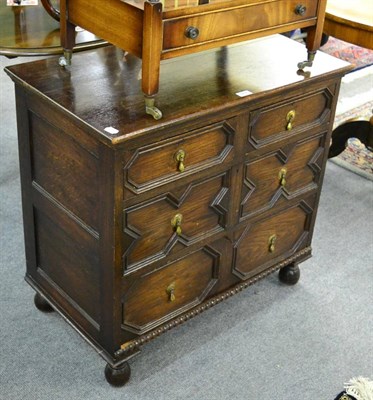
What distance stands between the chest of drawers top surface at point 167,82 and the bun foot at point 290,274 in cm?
68

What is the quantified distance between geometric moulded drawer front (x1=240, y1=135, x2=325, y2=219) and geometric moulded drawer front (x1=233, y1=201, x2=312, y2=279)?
63 mm

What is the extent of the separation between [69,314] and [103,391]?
237mm

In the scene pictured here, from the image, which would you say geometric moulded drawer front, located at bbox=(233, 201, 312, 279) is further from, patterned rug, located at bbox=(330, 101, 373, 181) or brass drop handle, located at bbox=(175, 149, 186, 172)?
patterned rug, located at bbox=(330, 101, 373, 181)

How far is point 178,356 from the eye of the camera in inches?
83.3

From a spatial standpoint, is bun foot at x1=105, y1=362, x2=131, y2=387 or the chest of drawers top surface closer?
the chest of drawers top surface

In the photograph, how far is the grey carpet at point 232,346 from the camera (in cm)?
201

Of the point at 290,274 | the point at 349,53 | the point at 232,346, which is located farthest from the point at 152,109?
the point at 349,53

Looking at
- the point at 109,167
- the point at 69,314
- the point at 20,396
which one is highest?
the point at 109,167

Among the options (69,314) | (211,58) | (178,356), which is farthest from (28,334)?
(211,58)

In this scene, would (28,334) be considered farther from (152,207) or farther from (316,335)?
(316,335)

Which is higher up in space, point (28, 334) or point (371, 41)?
point (371, 41)

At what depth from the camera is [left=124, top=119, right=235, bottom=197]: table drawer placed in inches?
65.7

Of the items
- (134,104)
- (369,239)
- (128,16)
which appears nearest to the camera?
(128,16)

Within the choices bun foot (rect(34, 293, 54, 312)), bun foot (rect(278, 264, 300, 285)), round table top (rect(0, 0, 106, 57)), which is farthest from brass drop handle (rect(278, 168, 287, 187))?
bun foot (rect(34, 293, 54, 312))
